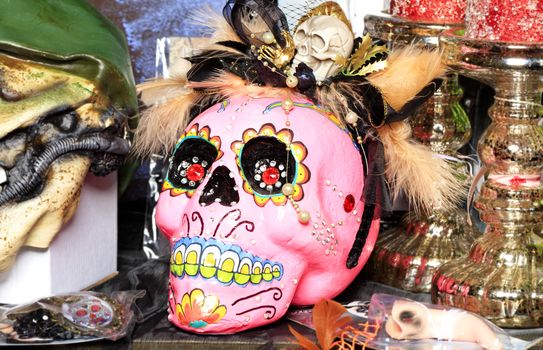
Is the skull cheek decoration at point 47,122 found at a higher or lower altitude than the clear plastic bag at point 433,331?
higher

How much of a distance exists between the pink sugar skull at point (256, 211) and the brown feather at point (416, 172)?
1.7 inches

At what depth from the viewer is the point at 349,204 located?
1106mm

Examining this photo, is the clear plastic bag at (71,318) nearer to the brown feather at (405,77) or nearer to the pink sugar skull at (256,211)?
the pink sugar skull at (256,211)

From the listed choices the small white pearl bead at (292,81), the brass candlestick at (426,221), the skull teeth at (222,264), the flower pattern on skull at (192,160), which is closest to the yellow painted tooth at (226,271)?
the skull teeth at (222,264)

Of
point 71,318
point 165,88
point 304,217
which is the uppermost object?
point 165,88

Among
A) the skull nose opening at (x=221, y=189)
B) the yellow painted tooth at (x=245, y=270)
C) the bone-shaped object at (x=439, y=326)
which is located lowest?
the bone-shaped object at (x=439, y=326)

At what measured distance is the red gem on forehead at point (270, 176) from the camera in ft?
3.51

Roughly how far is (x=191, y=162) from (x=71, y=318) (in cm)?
21

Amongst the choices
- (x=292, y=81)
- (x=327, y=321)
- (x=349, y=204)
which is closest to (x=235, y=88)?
(x=292, y=81)

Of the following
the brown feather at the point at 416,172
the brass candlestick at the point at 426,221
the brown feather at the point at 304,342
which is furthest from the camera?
the brass candlestick at the point at 426,221

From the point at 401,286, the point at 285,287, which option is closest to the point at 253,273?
the point at 285,287

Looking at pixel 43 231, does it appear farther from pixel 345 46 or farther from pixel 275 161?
pixel 345 46

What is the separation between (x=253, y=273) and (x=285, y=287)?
4 centimetres

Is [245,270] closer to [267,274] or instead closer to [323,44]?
[267,274]
